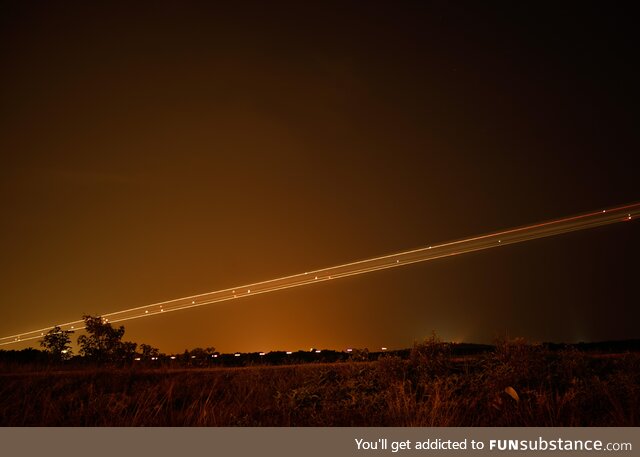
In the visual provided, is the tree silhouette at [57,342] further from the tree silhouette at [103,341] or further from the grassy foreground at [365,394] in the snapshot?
the grassy foreground at [365,394]

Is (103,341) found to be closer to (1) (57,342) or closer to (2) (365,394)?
(1) (57,342)

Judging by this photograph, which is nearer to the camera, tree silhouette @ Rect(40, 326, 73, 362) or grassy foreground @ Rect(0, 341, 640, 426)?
grassy foreground @ Rect(0, 341, 640, 426)

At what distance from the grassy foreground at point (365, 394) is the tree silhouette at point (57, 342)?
7046 millimetres

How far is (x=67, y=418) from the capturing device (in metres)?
8.91

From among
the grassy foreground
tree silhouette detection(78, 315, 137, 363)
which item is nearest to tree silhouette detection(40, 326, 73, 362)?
tree silhouette detection(78, 315, 137, 363)

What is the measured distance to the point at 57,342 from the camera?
63.7 feet

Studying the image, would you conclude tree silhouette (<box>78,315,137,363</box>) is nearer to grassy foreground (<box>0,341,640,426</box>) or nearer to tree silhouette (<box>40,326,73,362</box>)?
tree silhouette (<box>40,326,73,362</box>)

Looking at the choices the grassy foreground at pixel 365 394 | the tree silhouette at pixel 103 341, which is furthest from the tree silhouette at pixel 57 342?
the grassy foreground at pixel 365 394

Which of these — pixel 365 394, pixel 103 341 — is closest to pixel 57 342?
pixel 103 341

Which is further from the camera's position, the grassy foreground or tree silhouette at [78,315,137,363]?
tree silhouette at [78,315,137,363]

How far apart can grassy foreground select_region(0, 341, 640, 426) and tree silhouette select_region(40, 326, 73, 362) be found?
7.05 metres

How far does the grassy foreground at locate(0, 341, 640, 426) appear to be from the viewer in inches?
324
